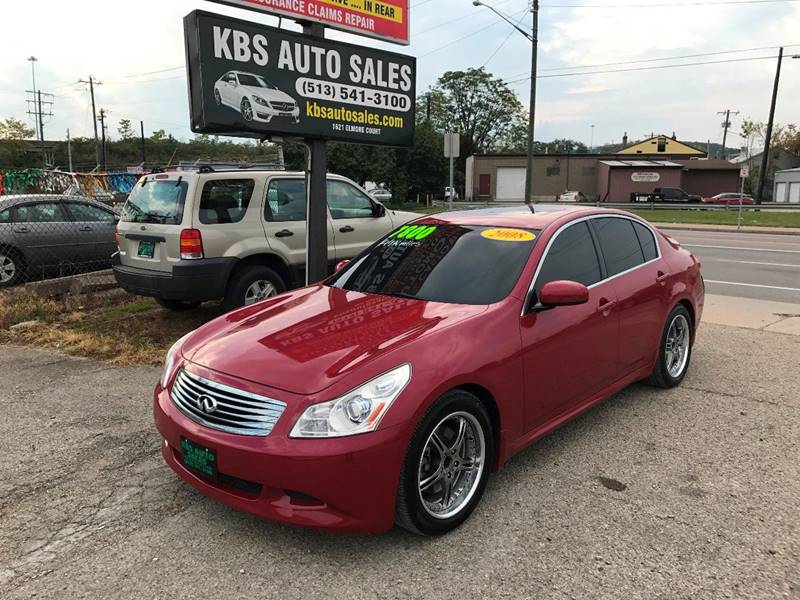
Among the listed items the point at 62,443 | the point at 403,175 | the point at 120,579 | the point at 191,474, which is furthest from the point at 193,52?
the point at 403,175

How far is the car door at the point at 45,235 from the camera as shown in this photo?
9.50m

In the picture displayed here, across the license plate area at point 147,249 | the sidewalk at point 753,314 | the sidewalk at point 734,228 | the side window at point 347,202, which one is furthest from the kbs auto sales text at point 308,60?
the sidewalk at point 734,228

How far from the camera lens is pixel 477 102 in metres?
72.6

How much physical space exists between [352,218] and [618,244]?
4.28 m

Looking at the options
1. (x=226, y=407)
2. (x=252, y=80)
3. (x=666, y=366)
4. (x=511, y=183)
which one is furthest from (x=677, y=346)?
(x=511, y=183)

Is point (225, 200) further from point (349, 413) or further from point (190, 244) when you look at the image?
point (349, 413)

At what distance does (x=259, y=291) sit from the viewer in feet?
22.8

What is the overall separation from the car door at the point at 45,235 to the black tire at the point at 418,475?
350 inches

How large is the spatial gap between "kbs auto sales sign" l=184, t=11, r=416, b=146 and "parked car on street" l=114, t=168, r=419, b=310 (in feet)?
3.01

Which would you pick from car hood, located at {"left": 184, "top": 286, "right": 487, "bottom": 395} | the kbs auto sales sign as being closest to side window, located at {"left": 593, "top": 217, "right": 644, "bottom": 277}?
car hood, located at {"left": 184, "top": 286, "right": 487, "bottom": 395}

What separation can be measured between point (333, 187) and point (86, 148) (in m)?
104

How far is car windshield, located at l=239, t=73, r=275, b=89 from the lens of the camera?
5.84m

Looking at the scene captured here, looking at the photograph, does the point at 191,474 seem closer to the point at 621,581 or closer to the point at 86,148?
the point at 621,581

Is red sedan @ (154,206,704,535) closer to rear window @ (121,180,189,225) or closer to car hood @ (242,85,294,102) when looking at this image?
car hood @ (242,85,294,102)
